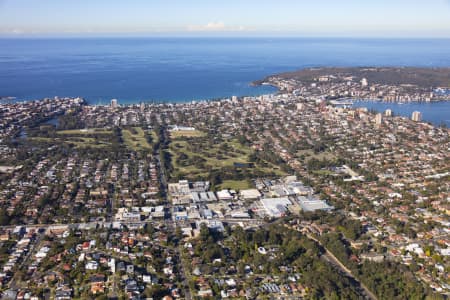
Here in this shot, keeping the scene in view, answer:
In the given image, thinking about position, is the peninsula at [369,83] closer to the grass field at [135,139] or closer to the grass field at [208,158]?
the grass field at [208,158]

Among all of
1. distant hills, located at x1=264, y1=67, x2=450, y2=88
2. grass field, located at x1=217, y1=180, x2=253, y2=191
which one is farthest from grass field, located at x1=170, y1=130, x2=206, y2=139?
distant hills, located at x1=264, y1=67, x2=450, y2=88

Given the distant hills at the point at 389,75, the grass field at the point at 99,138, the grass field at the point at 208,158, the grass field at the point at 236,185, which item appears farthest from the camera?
the distant hills at the point at 389,75

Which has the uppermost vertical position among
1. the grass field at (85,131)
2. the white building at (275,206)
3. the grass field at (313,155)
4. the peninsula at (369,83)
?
the peninsula at (369,83)

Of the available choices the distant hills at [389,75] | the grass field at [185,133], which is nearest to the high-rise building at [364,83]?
the distant hills at [389,75]

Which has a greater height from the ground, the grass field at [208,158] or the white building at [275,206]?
the grass field at [208,158]

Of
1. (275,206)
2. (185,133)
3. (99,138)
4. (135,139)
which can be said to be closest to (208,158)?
(185,133)

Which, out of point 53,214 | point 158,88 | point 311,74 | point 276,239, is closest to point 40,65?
point 158,88

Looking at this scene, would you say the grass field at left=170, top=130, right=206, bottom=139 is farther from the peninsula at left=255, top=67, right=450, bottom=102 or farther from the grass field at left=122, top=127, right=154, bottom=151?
the peninsula at left=255, top=67, right=450, bottom=102

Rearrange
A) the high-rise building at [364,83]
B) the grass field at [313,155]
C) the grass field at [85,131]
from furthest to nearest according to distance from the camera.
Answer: the high-rise building at [364,83], the grass field at [85,131], the grass field at [313,155]

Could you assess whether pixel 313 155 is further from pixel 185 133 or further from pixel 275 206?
pixel 185 133

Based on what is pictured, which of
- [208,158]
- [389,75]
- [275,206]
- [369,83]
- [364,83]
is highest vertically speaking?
[389,75]

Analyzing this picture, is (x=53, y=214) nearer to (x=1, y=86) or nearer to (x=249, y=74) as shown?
(x=1, y=86)
